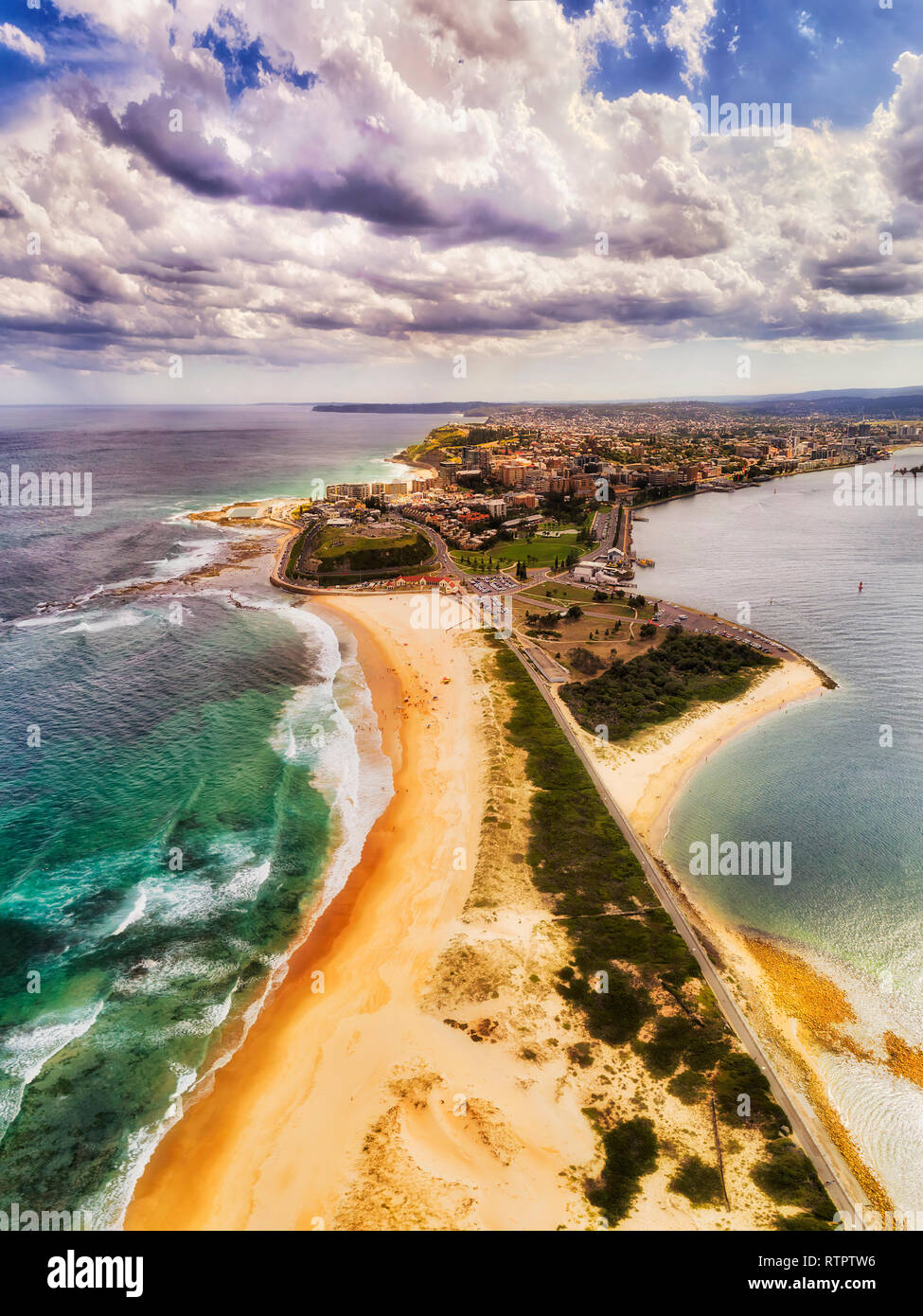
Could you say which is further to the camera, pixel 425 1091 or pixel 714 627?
pixel 714 627

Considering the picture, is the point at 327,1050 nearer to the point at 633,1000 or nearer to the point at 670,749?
the point at 633,1000

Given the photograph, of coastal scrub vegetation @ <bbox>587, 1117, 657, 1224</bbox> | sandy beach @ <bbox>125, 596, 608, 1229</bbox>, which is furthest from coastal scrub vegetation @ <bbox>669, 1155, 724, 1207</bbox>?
sandy beach @ <bbox>125, 596, 608, 1229</bbox>

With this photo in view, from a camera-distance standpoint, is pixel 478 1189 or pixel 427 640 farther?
pixel 427 640

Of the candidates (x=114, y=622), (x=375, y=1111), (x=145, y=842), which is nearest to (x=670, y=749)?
(x=375, y=1111)

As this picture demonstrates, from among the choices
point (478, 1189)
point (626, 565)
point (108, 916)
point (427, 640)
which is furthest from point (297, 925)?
point (626, 565)

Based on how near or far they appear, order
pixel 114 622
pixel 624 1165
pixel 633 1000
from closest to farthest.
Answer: pixel 624 1165
pixel 633 1000
pixel 114 622

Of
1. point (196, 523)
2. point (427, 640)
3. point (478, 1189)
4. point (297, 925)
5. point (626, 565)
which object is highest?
point (196, 523)

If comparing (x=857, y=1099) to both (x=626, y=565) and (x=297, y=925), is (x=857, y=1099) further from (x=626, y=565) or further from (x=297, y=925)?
(x=626, y=565)

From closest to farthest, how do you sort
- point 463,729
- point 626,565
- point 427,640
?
point 463,729
point 427,640
point 626,565

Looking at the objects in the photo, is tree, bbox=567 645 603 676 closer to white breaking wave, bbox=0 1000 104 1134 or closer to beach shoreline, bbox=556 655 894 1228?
beach shoreline, bbox=556 655 894 1228
